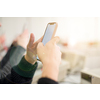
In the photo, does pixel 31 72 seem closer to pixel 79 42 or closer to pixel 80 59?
pixel 80 59

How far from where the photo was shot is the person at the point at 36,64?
0.21 meters

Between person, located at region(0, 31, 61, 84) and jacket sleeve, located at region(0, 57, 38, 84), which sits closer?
person, located at region(0, 31, 61, 84)

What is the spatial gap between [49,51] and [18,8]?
0.27 meters

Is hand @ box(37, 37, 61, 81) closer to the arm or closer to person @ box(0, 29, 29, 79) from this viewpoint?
the arm

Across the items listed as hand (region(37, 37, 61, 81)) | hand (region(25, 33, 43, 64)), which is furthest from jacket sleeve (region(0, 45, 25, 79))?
hand (region(37, 37, 61, 81))

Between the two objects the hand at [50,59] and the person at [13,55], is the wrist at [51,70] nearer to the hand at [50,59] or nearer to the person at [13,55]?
the hand at [50,59]

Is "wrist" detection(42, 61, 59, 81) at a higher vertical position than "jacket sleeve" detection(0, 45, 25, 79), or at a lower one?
higher

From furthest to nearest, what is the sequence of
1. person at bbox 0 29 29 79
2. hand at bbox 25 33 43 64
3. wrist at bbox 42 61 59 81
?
person at bbox 0 29 29 79
hand at bbox 25 33 43 64
wrist at bbox 42 61 59 81

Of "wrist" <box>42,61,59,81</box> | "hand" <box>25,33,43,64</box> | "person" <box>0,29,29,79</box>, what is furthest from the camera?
"person" <box>0,29,29,79</box>

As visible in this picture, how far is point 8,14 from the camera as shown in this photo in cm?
38

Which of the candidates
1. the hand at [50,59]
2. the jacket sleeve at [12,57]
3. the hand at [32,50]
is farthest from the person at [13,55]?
the hand at [50,59]

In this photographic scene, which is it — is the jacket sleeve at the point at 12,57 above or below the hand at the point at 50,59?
below

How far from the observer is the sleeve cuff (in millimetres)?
349

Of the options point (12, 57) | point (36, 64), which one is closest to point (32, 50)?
point (36, 64)
